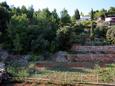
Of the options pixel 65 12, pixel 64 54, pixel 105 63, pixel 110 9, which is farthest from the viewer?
pixel 110 9

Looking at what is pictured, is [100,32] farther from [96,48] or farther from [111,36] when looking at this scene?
[96,48]

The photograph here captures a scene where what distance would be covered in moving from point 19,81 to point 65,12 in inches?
1200

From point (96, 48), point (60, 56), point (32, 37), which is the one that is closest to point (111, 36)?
point (96, 48)

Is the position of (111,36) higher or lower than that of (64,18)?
lower

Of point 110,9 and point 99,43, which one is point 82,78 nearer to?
point 99,43

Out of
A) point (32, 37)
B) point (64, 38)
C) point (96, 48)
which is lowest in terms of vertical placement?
point (96, 48)

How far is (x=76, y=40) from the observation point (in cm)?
3575

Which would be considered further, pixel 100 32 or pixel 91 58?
pixel 100 32

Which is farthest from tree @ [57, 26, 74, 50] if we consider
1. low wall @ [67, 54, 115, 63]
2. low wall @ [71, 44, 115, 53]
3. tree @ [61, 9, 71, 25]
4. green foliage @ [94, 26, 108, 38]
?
tree @ [61, 9, 71, 25]

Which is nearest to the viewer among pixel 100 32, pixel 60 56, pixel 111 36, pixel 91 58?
pixel 91 58

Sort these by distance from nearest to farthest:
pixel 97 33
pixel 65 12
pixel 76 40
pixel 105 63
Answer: pixel 105 63 < pixel 76 40 < pixel 97 33 < pixel 65 12

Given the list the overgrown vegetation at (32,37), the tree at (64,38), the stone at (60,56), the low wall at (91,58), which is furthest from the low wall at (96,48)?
the stone at (60,56)

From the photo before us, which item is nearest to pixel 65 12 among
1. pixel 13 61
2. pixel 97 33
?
pixel 97 33

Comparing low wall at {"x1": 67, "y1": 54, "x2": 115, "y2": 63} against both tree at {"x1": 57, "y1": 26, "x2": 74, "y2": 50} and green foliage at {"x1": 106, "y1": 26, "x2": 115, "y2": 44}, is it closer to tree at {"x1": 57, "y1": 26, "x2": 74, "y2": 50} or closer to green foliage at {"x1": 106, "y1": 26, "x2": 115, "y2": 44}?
tree at {"x1": 57, "y1": 26, "x2": 74, "y2": 50}
